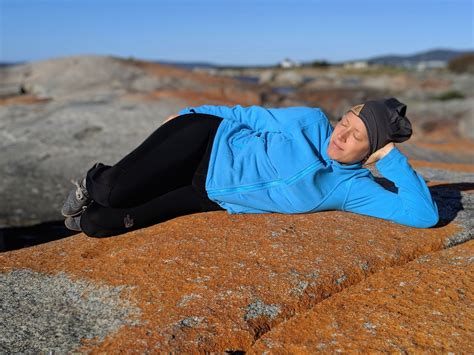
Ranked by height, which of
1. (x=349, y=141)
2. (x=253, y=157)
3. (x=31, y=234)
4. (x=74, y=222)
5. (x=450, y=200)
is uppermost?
(x=349, y=141)

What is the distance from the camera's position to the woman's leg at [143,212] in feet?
13.2

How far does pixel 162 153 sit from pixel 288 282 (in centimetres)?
142

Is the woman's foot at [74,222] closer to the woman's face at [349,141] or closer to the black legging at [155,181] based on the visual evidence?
the black legging at [155,181]

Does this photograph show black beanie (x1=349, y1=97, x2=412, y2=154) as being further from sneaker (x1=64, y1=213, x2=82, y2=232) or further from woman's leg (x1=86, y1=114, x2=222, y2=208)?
sneaker (x1=64, y1=213, x2=82, y2=232)

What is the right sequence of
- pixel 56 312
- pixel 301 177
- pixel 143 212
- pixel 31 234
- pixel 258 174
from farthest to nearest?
1. pixel 31 234
2. pixel 143 212
3. pixel 258 174
4. pixel 301 177
5. pixel 56 312

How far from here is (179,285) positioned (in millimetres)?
3205

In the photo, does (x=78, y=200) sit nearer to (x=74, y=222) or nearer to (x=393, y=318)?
(x=74, y=222)

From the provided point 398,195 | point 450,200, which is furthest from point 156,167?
point 450,200

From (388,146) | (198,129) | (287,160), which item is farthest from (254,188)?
(388,146)

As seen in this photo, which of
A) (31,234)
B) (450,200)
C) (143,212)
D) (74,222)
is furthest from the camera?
(31,234)

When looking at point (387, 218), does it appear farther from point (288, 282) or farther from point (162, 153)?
point (162, 153)

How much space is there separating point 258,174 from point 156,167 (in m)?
0.72

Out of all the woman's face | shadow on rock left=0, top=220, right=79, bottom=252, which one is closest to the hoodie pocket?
the woman's face

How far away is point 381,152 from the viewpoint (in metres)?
3.93
